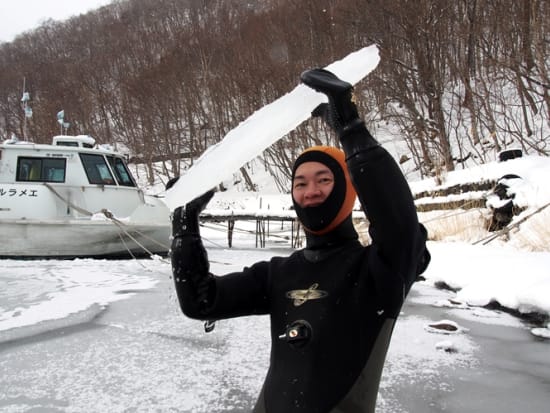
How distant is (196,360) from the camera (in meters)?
3.48

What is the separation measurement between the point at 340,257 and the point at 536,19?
9.74m

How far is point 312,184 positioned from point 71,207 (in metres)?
9.63

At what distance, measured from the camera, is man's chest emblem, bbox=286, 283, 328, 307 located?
56.1 inches

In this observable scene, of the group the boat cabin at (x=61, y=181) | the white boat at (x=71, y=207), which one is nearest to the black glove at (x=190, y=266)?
the white boat at (x=71, y=207)

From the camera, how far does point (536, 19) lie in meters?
9.11

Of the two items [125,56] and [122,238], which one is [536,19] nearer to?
[122,238]

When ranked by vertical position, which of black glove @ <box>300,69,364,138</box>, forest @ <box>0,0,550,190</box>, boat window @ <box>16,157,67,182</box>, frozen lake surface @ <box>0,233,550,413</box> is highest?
forest @ <box>0,0,550,190</box>

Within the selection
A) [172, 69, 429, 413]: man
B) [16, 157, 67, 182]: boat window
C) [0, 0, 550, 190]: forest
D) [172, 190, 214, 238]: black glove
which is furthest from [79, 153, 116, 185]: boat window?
[172, 69, 429, 413]: man

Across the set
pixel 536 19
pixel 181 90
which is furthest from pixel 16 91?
pixel 536 19

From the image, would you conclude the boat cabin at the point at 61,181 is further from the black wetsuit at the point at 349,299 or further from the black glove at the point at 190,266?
the black wetsuit at the point at 349,299

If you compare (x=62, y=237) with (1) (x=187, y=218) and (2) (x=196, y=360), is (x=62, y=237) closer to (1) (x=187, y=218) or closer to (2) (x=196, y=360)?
(2) (x=196, y=360)

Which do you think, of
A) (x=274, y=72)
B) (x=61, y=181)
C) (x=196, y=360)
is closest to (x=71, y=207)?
(x=61, y=181)

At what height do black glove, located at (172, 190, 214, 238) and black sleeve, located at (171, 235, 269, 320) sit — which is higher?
black glove, located at (172, 190, 214, 238)

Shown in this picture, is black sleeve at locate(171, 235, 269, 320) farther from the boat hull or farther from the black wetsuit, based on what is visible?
the boat hull
